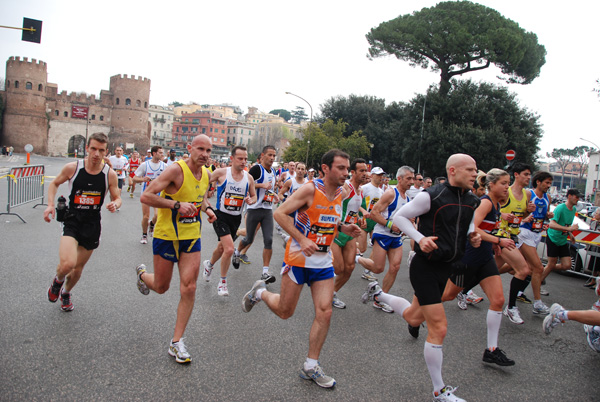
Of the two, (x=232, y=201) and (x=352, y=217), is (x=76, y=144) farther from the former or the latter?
(x=352, y=217)

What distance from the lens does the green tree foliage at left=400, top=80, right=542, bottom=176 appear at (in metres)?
33.6

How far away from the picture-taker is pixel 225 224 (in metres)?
5.95

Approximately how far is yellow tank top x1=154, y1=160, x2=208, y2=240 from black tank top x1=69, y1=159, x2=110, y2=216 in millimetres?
1187

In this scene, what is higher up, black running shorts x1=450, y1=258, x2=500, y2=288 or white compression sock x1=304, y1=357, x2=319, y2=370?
black running shorts x1=450, y1=258, x2=500, y2=288

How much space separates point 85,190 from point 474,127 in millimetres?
34797

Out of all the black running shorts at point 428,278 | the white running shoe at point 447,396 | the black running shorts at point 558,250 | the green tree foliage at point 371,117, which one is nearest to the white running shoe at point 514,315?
the black running shorts at point 558,250

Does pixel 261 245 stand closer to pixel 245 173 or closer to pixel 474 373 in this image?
pixel 245 173

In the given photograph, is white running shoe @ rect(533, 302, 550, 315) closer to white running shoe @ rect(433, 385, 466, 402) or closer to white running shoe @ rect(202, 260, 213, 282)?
white running shoe @ rect(433, 385, 466, 402)

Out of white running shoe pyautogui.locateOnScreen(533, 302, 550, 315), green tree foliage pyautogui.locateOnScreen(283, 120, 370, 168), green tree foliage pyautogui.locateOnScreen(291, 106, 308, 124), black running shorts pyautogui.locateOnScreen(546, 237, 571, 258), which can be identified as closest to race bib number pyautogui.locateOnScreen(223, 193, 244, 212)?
white running shoe pyautogui.locateOnScreen(533, 302, 550, 315)

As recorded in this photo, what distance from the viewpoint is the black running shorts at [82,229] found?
Answer: 4.71 meters

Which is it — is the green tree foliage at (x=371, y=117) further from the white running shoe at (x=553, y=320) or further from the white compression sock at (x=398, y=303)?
the white compression sock at (x=398, y=303)

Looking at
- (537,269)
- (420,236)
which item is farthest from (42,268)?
(537,269)

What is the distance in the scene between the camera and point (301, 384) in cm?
348

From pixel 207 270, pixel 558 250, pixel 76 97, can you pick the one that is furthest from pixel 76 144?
pixel 558 250
